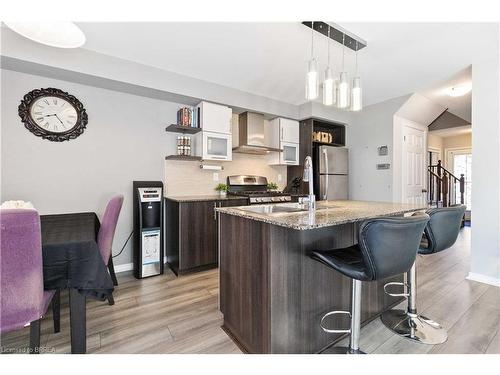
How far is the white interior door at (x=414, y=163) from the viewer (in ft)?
14.2

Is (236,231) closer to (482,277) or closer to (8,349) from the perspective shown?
(8,349)

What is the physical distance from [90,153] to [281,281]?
271 cm

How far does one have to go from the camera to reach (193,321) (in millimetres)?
1950

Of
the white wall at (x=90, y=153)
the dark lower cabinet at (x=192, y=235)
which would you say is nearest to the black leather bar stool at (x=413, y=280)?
the dark lower cabinet at (x=192, y=235)

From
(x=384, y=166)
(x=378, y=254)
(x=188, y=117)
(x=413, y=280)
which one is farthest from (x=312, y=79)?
(x=384, y=166)

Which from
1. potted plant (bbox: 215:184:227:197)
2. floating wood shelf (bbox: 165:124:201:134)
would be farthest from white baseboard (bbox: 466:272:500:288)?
floating wood shelf (bbox: 165:124:201:134)

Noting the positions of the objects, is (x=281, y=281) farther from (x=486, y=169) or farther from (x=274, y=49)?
(x=486, y=169)

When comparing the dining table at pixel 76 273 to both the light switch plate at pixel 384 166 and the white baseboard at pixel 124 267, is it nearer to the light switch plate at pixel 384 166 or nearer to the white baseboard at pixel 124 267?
the white baseboard at pixel 124 267

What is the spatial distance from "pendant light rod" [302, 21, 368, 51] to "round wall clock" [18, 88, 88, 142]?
2.61 metres

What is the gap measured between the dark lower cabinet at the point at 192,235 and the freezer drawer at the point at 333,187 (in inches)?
74.6

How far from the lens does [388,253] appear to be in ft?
4.17

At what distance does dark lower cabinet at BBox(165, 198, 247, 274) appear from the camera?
2.89 meters
